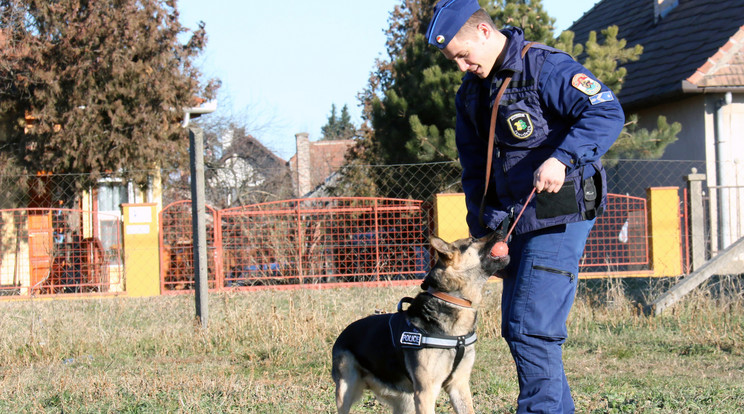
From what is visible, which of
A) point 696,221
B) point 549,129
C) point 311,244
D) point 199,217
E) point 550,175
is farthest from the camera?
point 311,244

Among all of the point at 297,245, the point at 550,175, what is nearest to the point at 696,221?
the point at 297,245

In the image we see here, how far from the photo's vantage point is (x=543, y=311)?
3.09m

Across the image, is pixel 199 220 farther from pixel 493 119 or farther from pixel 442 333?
pixel 493 119

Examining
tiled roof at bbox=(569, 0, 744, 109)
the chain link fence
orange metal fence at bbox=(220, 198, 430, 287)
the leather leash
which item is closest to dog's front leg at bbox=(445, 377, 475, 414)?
the leather leash

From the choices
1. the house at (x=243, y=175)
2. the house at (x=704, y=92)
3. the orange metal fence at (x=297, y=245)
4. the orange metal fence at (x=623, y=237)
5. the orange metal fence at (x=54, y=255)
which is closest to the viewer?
the orange metal fence at (x=54, y=255)

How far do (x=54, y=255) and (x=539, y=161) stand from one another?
36.9 feet

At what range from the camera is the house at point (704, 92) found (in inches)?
555

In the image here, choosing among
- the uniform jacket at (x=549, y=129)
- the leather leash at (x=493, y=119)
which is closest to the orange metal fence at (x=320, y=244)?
the leather leash at (x=493, y=119)

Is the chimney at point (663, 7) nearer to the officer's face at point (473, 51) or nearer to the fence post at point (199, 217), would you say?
the fence post at point (199, 217)

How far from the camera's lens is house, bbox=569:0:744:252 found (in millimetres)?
14109

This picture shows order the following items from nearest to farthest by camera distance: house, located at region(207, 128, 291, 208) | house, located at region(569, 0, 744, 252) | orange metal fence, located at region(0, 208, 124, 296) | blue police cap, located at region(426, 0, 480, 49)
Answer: blue police cap, located at region(426, 0, 480, 49)
orange metal fence, located at region(0, 208, 124, 296)
house, located at region(569, 0, 744, 252)
house, located at region(207, 128, 291, 208)

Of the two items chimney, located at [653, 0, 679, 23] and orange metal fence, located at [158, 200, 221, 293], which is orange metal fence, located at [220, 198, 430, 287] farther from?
chimney, located at [653, 0, 679, 23]

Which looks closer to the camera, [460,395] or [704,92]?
[460,395]

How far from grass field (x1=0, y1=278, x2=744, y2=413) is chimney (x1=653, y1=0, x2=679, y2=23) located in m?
12.2
